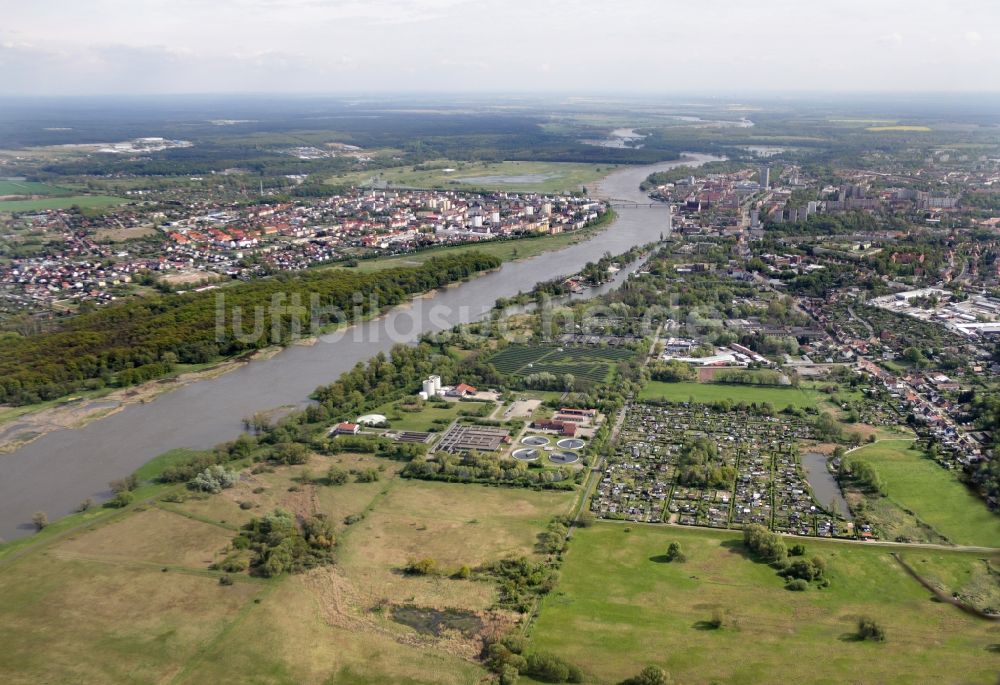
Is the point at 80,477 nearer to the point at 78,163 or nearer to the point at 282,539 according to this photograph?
the point at 282,539

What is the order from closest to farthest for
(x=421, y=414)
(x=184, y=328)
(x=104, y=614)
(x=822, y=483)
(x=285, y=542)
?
1. (x=104, y=614)
2. (x=285, y=542)
3. (x=822, y=483)
4. (x=421, y=414)
5. (x=184, y=328)

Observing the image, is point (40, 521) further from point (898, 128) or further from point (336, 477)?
point (898, 128)

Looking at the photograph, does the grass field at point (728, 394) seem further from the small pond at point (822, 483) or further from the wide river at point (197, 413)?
the wide river at point (197, 413)

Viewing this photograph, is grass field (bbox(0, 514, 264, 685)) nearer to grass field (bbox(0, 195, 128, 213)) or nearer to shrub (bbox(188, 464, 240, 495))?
shrub (bbox(188, 464, 240, 495))

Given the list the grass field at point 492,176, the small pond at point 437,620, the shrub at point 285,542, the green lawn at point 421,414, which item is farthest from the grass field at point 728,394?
the grass field at point 492,176

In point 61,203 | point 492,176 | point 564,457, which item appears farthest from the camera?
point 492,176

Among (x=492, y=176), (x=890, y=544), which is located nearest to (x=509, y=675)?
(x=890, y=544)

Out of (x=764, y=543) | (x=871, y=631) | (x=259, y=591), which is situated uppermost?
(x=764, y=543)
